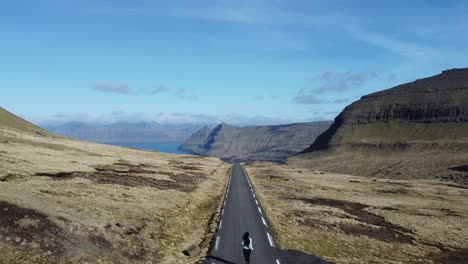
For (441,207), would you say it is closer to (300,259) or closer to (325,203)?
(325,203)

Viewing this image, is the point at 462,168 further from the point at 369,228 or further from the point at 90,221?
the point at 90,221

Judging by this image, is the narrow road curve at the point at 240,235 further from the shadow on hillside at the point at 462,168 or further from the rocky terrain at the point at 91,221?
the shadow on hillside at the point at 462,168

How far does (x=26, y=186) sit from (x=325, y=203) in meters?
35.5

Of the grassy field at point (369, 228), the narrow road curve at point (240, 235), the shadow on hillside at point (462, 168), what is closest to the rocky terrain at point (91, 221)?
the narrow road curve at point (240, 235)

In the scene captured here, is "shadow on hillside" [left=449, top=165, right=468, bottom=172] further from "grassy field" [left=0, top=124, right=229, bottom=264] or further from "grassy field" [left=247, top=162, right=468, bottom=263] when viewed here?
"grassy field" [left=0, top=124, right=229, bottom=264]

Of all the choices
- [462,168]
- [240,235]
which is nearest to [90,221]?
[240,235]

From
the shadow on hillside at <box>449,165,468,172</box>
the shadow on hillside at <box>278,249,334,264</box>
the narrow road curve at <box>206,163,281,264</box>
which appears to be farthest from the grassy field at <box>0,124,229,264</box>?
the shadow on hillside at <box>449,165,468,172</box>

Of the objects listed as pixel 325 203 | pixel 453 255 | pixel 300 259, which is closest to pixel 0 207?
pixel 300 259

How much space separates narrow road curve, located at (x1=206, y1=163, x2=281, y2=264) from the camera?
23.4m

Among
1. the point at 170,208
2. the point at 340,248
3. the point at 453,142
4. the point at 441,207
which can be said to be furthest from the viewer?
the point at 453,142

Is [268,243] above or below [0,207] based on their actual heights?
below

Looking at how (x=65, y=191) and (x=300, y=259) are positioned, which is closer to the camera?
(x=300, y=259)

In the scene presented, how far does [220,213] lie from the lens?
37219 millimetres

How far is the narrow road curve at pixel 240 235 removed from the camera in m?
23.4
